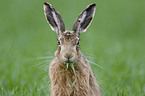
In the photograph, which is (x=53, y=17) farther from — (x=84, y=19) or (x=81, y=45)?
(x=81, y=45)

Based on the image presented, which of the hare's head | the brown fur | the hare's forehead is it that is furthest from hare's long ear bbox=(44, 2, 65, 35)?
the brown fur

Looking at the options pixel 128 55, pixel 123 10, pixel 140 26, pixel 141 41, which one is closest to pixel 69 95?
pixel 128 55

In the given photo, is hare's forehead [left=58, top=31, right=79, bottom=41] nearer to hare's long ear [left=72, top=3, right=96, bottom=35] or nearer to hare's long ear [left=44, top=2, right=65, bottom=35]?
hare's long ear [left=72, top=3, right=96, bottom=35]

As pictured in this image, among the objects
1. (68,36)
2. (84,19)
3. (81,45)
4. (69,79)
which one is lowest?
(69,79)

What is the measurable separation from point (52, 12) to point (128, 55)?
413 centimetres

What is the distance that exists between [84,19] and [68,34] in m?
0.57

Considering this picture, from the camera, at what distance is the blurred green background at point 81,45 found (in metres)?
6.21

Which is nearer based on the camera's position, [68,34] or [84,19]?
[68,34]

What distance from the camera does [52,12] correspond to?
518cm

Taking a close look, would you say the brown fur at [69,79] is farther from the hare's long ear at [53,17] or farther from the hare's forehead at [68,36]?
the hare's long ear at [53,17]

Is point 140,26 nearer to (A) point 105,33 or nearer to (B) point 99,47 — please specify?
(A) point 105,33

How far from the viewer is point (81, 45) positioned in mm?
9328

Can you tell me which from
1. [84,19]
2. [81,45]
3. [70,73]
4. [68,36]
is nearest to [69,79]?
[70,73]

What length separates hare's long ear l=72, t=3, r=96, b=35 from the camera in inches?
194
